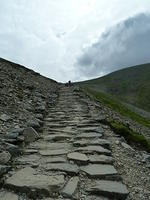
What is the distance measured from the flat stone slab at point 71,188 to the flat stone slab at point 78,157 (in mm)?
1274

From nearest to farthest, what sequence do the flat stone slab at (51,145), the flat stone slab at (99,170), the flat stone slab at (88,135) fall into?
1. the flat stone slab at (99,170)
2. the flat stone slab at (51,145)
3. the flat stone slab at (88,135)

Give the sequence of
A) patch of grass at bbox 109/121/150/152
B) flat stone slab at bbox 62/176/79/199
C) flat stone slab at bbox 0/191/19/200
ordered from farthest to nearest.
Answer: patch of grass at bbox 109/121/150/152 < flat stone slab at bbox 62/176/79/199 < flat stone slab at bbox 0/191/19/200

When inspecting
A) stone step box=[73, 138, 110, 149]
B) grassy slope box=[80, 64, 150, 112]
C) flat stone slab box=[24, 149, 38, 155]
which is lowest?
flat stone slab box=[24, 149, 38, 155]

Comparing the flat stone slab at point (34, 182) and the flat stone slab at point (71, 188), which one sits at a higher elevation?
the flat stone slab at point (34, 182)

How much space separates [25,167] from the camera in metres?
7.59

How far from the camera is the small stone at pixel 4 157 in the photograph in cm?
749

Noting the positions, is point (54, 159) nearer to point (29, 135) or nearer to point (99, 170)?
point (99, 170)

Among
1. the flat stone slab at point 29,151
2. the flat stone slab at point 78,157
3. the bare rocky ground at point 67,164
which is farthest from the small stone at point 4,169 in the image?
the flat stone slab at point 78,157

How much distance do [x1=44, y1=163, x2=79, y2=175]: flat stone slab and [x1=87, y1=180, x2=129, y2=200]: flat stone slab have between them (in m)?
0.87

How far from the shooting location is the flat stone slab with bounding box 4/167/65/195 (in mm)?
6234

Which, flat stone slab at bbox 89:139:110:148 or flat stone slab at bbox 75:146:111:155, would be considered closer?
flat stone slab at bbox 75:146:111:155

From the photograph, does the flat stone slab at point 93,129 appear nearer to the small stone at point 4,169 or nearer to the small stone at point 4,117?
the small stone at point 4,117

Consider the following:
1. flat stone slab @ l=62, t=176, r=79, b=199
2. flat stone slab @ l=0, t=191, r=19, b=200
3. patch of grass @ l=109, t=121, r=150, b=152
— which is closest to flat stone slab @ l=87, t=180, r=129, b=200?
flat stone slab @ l=62, t=176, r=79, b=199

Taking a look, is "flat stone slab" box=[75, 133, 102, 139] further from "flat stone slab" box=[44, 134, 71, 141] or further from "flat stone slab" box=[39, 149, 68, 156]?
"flat stone slab" box=[39, 149, 68, 156]
